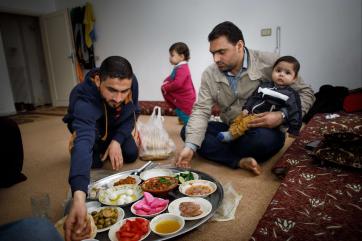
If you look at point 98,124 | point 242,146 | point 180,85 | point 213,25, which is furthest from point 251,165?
point 213,25

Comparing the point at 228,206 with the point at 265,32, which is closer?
the point at 228,206

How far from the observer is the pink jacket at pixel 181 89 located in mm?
2895

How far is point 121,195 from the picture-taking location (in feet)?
4.06

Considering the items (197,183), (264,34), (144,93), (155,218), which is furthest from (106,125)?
(144,93)

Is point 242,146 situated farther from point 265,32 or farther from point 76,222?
point 265,32

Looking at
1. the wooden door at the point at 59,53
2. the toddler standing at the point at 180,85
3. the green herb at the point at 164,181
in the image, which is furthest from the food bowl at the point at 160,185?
the wooden door at the point at 59,53

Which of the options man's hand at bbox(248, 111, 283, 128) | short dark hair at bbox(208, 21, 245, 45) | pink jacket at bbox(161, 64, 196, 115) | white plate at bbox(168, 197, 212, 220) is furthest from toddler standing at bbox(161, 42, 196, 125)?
white plate at bbox(168, 197, 212, 220)

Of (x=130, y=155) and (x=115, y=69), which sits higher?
(x=115, y=69)

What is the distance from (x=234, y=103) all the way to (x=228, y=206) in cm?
80

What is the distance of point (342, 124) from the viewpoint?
6.64ft

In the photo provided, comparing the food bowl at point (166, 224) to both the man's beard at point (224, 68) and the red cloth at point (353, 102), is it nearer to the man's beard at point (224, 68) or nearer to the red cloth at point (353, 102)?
the man's beard at point (224, 68)

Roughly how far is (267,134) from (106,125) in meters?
1.00

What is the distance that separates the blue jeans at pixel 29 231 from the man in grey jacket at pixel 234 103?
1.09 metres

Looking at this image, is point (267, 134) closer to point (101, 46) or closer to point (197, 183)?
point (197, 183)
